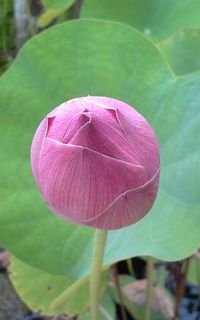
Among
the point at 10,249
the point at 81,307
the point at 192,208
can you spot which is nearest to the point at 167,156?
the point at 192,208

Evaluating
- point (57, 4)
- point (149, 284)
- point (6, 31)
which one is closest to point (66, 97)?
point (149, 284)

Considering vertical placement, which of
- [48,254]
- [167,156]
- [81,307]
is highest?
[167,156]

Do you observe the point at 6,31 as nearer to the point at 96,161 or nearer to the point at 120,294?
the point at 120,294

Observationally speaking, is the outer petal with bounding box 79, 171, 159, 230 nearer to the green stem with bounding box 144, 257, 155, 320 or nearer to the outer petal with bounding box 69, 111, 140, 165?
the outer petal with bounding box 69, 111, 140, 165

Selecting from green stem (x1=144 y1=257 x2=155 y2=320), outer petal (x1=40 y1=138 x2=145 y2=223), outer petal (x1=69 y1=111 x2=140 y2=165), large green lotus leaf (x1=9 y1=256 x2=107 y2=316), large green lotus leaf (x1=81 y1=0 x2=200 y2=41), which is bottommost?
large green lotus leaf (x1=9 y1=256 x2=107 y2=316)

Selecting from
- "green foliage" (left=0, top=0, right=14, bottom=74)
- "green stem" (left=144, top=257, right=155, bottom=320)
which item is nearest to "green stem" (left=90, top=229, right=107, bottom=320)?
"green stem" (left=144, top=257, right=155, bottom=320)

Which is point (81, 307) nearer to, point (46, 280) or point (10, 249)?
point (46, 280)

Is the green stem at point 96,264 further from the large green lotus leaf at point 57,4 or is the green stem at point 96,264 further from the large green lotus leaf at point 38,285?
the large green lotus leaf at point 57,4
